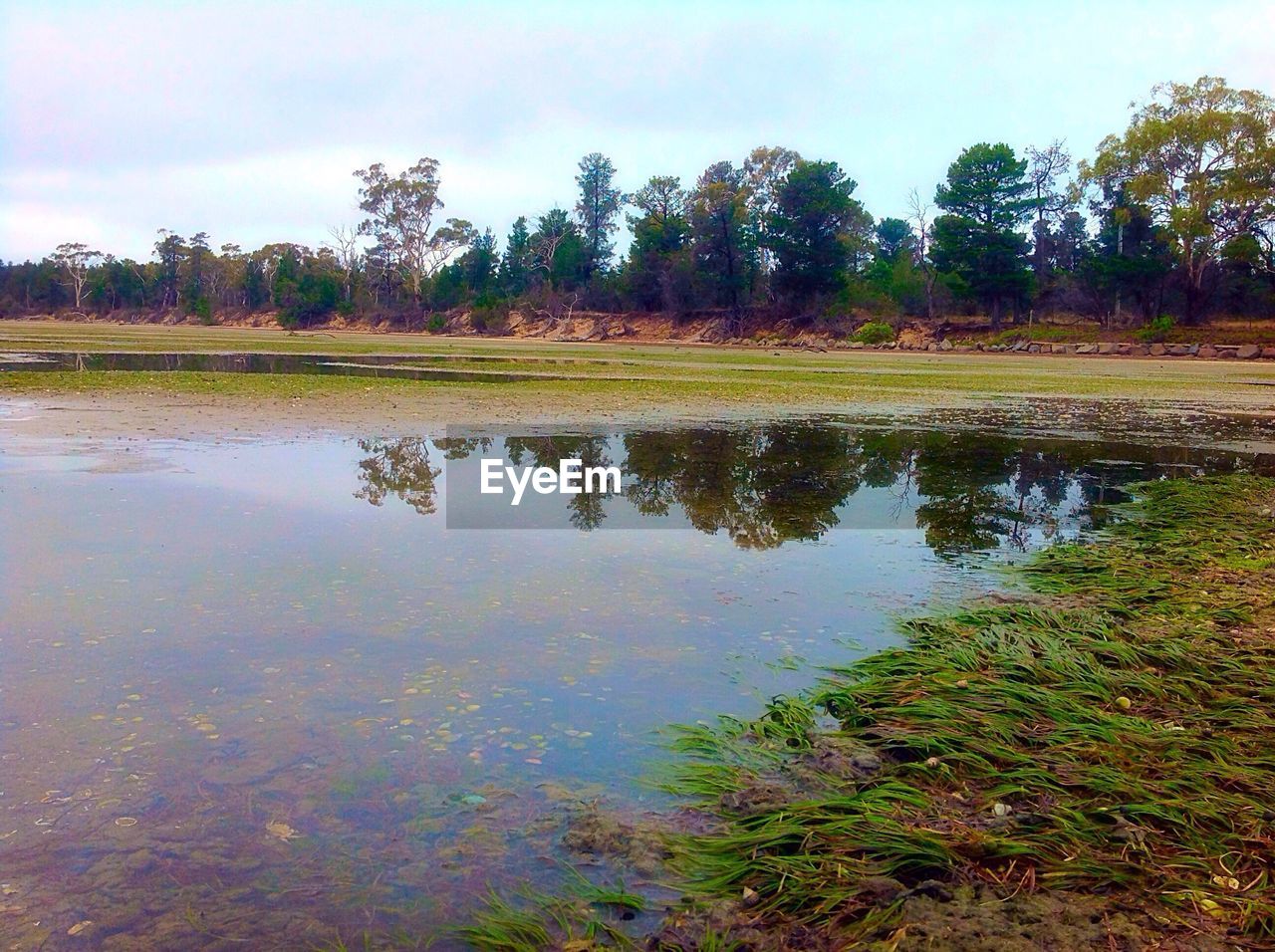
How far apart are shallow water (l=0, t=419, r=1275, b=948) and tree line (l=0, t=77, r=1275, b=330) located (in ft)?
189

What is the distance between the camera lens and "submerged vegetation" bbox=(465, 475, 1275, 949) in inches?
135

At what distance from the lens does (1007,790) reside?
4.33 meters

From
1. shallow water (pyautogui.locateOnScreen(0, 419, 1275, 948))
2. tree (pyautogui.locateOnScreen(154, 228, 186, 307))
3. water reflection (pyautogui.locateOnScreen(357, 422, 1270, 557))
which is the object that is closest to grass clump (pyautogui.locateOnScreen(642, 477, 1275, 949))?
shallow water (pyautogui.locateOnScreen(0, 419, 1275, 948))

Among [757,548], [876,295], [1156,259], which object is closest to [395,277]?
[876,295]

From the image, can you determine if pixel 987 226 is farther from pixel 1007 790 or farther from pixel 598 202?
pixel 1007 790

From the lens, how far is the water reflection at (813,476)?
1012 centimetres

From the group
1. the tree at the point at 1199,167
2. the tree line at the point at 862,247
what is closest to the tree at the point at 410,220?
the tree line at the point at 862,247

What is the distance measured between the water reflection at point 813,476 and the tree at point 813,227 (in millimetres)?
58282

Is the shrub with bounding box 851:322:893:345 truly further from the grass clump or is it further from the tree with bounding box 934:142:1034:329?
the grass clump

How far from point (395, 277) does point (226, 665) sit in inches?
4366

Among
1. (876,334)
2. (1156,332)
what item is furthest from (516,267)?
(1156,332)

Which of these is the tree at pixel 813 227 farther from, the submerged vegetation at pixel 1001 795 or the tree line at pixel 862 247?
the submerged vegetation at pixel 1001 795

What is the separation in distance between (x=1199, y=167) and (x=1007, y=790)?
67.3 m

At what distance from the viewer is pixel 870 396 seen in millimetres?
27031
